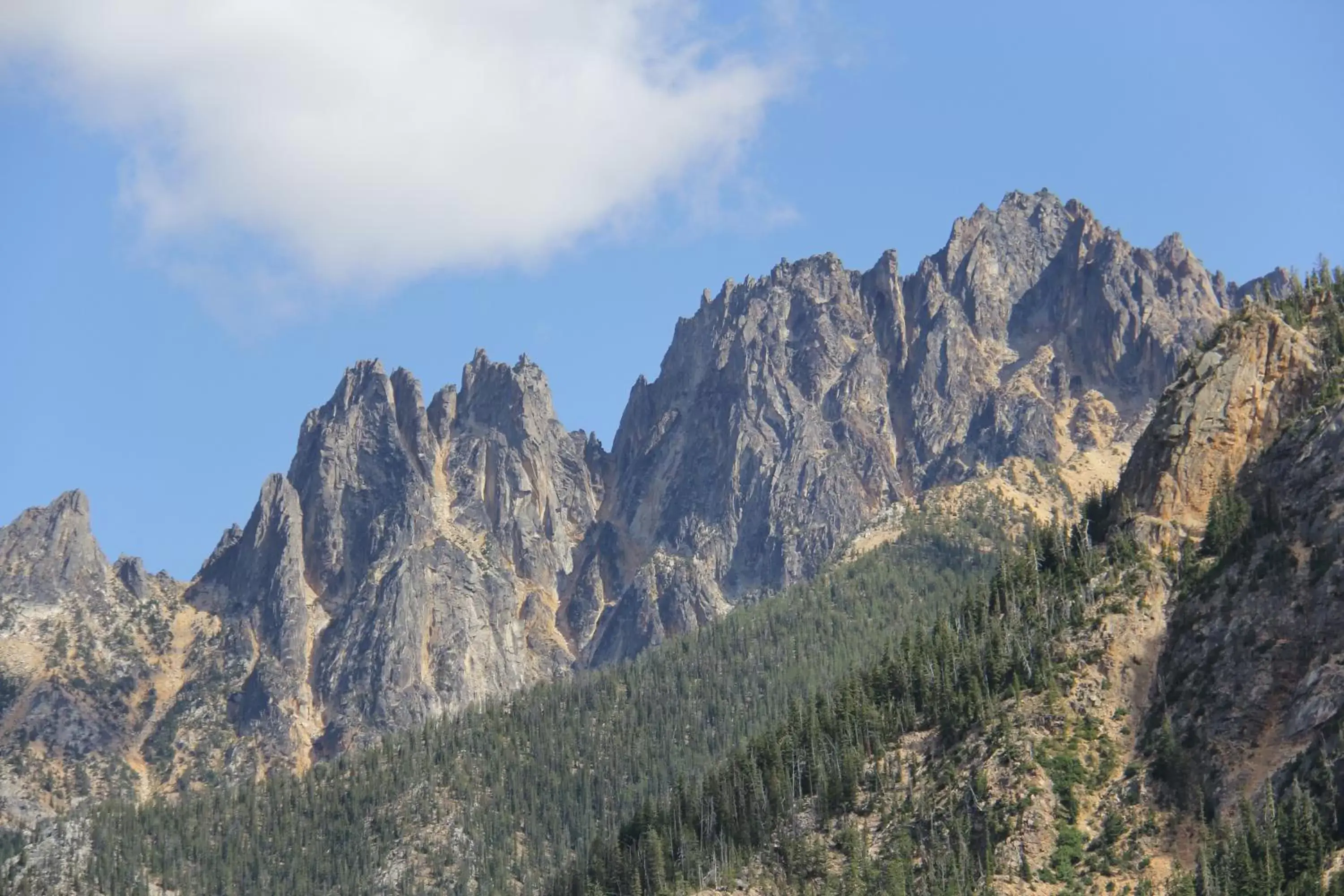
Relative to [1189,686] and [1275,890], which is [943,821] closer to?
[1189,686]

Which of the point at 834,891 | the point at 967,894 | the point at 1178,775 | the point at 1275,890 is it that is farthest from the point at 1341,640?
the point at 834,891

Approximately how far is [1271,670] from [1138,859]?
26.3 meters

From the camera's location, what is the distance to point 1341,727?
17375 cm

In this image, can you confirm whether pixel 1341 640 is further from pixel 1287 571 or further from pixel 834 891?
pixel 834 891

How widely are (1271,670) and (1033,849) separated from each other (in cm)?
3229

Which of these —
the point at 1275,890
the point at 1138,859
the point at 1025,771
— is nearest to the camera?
the point at 1275,890

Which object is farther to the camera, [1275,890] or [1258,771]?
[1258,771]

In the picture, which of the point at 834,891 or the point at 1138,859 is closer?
the point at 1138,859

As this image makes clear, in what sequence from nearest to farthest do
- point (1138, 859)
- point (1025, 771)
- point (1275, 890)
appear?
point (1275, 890) < point (1138, 859) < point (1025, 771)

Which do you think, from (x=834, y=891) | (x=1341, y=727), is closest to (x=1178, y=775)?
(x=1341, y=727)

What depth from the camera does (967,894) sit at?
18550 cm

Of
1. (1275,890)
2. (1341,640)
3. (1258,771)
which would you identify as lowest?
(1275,890)

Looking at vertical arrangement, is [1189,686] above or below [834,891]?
above

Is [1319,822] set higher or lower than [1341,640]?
lower
